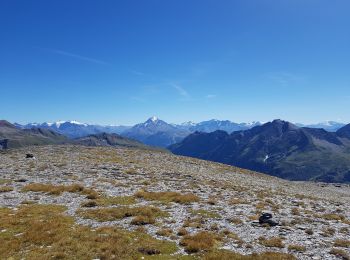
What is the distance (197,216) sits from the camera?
28844mm

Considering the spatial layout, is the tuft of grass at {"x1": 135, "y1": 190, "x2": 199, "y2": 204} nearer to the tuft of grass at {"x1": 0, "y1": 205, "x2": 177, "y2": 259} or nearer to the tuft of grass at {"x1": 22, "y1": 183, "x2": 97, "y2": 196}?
the tuft of grass at {"x1": 22, "y1": 183, "x2": 97, "y2": 196}

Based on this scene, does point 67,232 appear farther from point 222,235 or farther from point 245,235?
point 245,235

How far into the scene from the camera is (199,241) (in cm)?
2106

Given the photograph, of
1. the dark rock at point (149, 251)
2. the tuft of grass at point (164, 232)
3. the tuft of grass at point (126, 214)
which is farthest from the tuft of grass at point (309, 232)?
the dark rock at point (149, 251)

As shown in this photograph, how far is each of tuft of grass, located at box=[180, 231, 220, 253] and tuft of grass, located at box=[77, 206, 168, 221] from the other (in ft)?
16.5

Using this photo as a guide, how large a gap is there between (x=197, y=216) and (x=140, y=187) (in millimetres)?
15692

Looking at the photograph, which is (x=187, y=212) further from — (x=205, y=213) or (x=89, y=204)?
(x=89, y=204)

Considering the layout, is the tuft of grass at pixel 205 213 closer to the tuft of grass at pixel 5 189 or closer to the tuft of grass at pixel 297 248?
the tuft of grass at pixel 297 248

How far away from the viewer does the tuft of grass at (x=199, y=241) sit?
1991cm

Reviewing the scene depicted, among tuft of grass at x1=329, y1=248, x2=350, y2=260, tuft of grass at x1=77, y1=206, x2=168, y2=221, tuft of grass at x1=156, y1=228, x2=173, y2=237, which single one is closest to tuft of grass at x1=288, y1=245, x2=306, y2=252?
tuft of grass at x1=329, y1=248, x2=350, y2=260

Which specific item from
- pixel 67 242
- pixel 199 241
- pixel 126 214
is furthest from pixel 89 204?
pixel 199 241

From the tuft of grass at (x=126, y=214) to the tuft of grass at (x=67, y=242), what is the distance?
257 cm

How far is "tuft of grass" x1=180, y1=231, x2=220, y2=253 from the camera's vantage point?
19.9m

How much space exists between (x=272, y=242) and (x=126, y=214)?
476 inches
